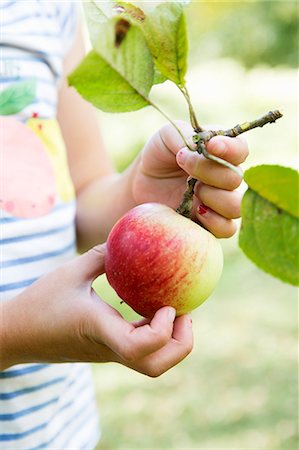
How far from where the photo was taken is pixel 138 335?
0.67 m

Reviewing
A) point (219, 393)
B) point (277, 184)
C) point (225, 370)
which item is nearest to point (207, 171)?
point (277, 184)

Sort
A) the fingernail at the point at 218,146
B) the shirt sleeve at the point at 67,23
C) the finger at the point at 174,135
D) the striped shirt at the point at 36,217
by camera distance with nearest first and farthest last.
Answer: the fingernail at the point at 218,146 < the finger at the point at 174,135 < the striped shirt at the point at 36,217 < the shirt sleeve at the point at 67,23

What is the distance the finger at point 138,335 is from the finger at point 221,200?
0.12m

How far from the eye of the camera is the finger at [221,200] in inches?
28.3

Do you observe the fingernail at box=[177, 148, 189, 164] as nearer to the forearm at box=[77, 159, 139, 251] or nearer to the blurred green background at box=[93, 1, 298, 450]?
the forearm at box=[77, 159, 139, 251]

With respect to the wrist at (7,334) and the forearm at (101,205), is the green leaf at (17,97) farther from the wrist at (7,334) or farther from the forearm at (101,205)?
the wrist at (7,334)

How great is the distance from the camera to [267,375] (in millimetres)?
2436

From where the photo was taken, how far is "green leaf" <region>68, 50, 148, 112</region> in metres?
0.63

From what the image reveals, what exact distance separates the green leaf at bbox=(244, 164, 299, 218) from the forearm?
0.38m

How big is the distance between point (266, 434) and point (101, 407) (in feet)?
1.87

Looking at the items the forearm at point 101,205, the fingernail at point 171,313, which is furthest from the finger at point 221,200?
the forearm at point 101,205

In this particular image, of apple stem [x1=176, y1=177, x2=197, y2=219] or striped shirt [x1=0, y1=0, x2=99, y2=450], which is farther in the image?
striped shirt [x1=0, y1=0, x2=99, y2=450]

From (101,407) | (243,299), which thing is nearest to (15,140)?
(101,407)

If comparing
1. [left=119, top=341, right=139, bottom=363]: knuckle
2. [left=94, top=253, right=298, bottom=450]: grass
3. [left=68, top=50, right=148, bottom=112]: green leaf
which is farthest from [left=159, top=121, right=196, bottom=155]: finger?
[left=94, top=253, right=298, bottom=450]: grass
